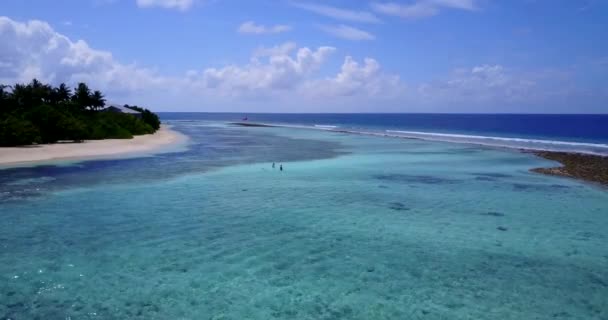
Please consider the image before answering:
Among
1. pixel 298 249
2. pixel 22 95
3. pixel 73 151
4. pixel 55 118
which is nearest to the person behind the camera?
pixel 298 249

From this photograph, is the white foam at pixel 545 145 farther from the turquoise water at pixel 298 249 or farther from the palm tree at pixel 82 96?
the palm tree at pixel 82 96

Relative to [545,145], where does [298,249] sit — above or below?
below

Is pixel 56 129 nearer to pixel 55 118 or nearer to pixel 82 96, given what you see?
pixel 55 118

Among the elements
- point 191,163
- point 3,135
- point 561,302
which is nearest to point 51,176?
point 191,163

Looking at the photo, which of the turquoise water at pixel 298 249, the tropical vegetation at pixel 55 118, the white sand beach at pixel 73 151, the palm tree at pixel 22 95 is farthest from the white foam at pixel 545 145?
the palm tree at pixel 22 95

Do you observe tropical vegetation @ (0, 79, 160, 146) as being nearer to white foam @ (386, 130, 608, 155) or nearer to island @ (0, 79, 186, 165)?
island @ (0, 79, 186, 165)

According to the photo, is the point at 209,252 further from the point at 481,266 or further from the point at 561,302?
the point at 561,302

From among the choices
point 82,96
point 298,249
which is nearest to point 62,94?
point 82,96
